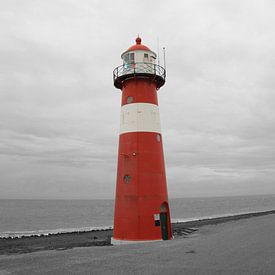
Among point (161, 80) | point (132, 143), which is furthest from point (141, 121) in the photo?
point (161, 80)

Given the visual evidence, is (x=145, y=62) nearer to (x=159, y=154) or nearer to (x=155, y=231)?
(x=159, y=154)

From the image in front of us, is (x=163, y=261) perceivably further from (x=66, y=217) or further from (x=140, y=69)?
(x=66, y=217)

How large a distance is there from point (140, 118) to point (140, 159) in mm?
1948

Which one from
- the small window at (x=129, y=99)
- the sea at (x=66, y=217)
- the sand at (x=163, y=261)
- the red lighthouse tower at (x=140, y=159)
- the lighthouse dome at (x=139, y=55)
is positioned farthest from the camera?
the sea at (x=66, y=217)

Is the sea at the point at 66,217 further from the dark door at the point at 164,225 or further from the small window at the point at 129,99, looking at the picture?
the small window at the point at 129,99

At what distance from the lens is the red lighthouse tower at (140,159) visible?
1452 centimetres

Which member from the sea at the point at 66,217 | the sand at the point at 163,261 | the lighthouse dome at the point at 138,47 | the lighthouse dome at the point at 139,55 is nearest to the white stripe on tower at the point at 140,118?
the lighthouse dome at the point at 139,55

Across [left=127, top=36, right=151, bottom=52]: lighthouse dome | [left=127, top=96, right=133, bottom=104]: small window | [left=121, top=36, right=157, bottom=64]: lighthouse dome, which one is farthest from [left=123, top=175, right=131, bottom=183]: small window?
[left=127, top=36, right=151, bottom=52]: lighthouse dome

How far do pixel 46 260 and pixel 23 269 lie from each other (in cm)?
93

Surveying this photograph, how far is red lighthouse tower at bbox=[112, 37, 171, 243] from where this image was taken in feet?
47.6

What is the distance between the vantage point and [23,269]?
7035 mm

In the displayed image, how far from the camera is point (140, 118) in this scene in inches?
590

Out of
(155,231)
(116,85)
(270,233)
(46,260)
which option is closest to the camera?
(46,260)

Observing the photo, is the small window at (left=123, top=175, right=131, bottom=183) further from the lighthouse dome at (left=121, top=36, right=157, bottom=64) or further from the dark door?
the lighthouse dome at (left=121, top=36, right=157, bottom=64)
